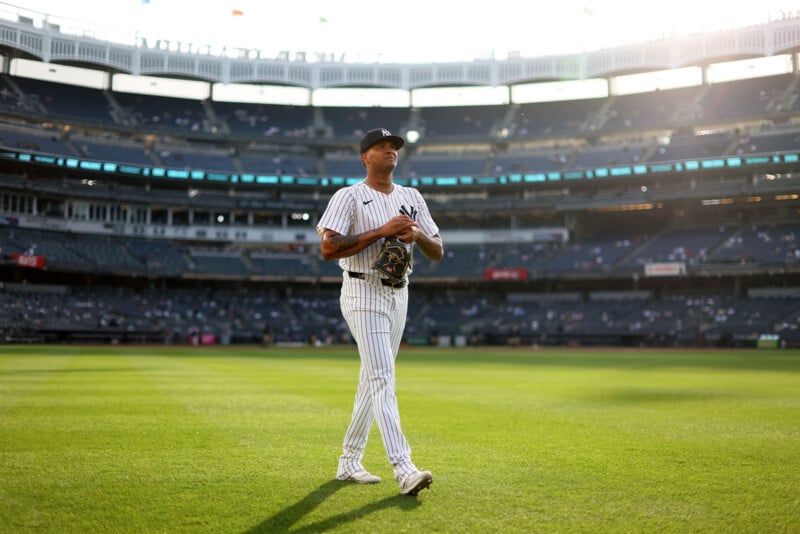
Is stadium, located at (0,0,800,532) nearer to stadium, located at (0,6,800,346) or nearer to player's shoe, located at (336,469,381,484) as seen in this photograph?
stadium, located at (0,6,800,346)

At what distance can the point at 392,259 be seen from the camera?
5363 millimetres

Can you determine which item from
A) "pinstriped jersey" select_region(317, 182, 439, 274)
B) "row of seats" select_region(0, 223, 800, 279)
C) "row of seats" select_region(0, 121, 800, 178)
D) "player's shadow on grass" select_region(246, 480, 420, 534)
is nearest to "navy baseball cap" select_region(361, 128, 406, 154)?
"pinstriped jersey" select_region(317, 182, 439, 274)

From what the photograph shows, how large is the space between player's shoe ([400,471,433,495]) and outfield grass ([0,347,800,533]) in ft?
0.24

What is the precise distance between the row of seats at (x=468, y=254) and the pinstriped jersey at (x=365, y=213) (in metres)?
52.6

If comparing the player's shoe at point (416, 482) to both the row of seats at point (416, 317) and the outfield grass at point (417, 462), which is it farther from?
the row of seats at point (416, 317)

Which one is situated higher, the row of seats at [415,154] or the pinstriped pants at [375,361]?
the row of seats at [415,154]

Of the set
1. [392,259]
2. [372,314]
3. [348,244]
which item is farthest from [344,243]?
[372,314]

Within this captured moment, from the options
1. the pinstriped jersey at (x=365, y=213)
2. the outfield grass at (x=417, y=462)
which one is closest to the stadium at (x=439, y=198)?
the outfield grass at (x=417, y=462)

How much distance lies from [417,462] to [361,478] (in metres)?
0.97

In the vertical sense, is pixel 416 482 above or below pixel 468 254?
below

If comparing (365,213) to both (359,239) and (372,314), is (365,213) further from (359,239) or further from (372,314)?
(372,314)

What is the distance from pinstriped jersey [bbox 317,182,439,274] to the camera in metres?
5.52

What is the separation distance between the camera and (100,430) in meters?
8.20

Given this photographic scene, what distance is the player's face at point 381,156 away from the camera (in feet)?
18.5
